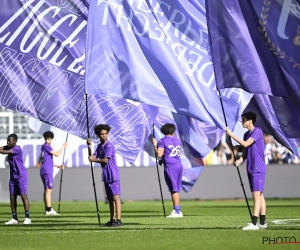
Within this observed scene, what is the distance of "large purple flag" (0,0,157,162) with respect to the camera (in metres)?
24.2

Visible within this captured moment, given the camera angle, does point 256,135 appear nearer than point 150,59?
Yes

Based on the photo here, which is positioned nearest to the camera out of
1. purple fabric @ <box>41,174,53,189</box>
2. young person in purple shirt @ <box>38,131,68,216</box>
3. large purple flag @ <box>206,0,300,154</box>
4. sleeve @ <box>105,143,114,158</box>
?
large purple flag @ <box>206,0,300,154</box>

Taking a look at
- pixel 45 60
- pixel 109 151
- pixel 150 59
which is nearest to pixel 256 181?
pixel 109 151

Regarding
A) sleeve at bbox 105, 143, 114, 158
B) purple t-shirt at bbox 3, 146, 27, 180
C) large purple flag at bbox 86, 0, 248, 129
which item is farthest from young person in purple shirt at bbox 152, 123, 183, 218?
sleeve at bbox 105, 143, 114, 158

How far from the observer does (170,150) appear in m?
24.0

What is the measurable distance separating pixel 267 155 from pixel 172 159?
1353 centimetres

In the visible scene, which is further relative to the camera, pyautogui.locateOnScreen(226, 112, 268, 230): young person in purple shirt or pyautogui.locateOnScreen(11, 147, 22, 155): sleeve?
pyautogui.locateOnScreen(11, 147, 22, 155): sleeve

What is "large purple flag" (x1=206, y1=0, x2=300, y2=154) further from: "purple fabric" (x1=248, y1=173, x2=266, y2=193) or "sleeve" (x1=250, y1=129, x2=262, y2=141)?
"purple fabric" (x1=248, y1=173, x2=266, y2=193)

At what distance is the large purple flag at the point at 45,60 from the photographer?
2422 centimetres

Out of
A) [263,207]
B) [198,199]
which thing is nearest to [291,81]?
[263,207]

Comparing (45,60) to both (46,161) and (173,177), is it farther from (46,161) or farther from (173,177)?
(173,177)

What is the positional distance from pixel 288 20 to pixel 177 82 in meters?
3.76

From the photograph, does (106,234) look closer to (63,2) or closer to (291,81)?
(291,81)

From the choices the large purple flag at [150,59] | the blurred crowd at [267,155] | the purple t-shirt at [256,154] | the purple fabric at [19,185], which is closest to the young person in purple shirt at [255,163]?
the purple t-shirt at [256,154]
